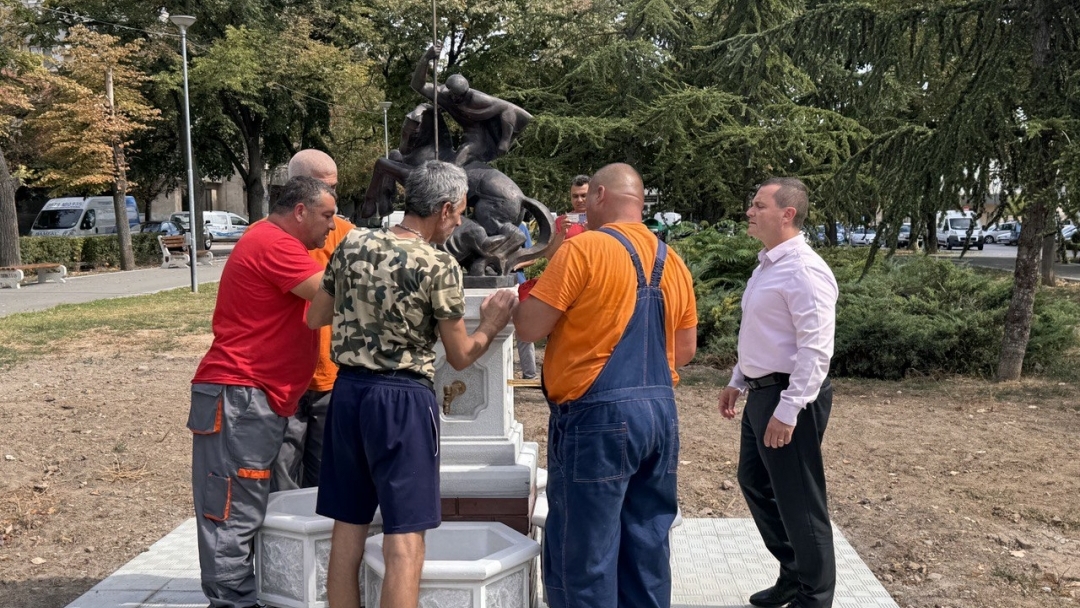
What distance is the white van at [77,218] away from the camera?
100 feet

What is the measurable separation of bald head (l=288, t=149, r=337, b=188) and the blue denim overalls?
129 centimetres

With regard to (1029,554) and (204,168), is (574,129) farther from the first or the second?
(204,168)

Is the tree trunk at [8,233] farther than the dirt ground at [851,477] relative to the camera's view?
Yes

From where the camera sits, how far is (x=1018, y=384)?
9.04 meters

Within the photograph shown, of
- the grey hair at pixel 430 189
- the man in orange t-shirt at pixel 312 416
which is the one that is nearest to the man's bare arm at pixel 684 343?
the grey hair at pixel 430 189

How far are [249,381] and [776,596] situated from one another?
2.36 m

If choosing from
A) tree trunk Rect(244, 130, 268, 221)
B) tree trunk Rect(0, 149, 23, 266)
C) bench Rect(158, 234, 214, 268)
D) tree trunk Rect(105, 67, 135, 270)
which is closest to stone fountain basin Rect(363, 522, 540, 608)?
tree trunk Rect(0, 149, 23, 266)

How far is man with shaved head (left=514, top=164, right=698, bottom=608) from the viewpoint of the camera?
3078mm

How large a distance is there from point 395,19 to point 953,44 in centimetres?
2346

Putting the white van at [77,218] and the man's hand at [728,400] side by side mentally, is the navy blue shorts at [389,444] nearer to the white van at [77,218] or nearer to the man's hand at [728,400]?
the man's hand at [728,400]

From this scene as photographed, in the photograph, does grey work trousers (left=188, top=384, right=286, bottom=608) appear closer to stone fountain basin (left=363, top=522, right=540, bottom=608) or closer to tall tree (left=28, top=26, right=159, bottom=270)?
stone fountain basin (left=363, top=522, right=540, bottom=608)

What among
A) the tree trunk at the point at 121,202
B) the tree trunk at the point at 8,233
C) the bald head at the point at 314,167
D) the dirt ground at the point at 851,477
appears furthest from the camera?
the tree trunk at the point at 121,202

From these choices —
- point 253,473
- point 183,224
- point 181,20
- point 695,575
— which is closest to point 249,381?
point 253,473

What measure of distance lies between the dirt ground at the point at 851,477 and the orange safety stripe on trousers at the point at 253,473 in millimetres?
1486
